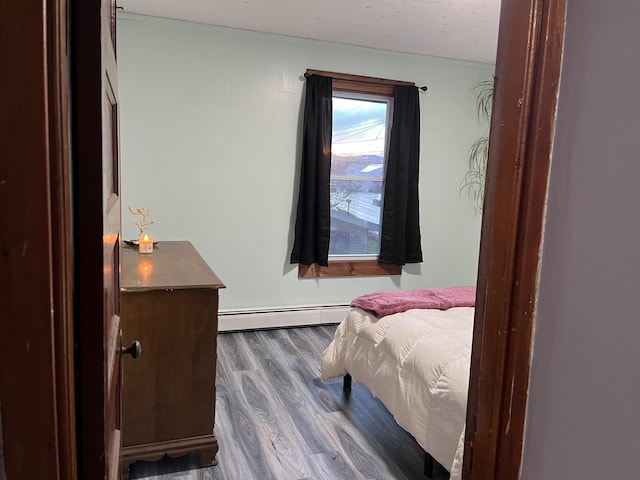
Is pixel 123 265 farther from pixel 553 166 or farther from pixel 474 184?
pixel 474 184

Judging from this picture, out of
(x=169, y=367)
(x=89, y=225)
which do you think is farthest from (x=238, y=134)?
(x=89, y=225)

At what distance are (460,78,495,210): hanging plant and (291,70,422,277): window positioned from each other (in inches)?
25.0

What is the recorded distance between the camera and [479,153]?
4.68 m

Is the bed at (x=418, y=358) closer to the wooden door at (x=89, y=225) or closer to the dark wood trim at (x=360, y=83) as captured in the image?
the wooden door at (x=89, y=225)

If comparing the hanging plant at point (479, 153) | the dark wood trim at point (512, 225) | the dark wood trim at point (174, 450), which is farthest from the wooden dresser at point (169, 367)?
the hanging plant at point (479, 153)

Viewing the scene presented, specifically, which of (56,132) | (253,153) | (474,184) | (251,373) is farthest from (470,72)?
(56,132)

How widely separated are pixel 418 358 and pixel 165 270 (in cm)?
126

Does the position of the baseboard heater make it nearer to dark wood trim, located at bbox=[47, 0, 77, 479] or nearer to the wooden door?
the wooden door

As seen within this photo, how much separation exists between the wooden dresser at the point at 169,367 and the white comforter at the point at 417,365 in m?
0.84

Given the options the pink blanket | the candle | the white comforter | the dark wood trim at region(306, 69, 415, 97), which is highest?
the dark wood trim at region(306, 69, 415, 97)

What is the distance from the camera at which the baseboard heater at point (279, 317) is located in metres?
4.05

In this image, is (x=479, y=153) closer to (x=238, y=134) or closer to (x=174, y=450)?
(x=238, y=134)

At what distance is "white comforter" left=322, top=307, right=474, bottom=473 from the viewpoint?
199cm

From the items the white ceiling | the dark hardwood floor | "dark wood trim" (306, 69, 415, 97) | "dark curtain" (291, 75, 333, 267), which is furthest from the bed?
"dark wood trim" (306, 69, 415, 97)
